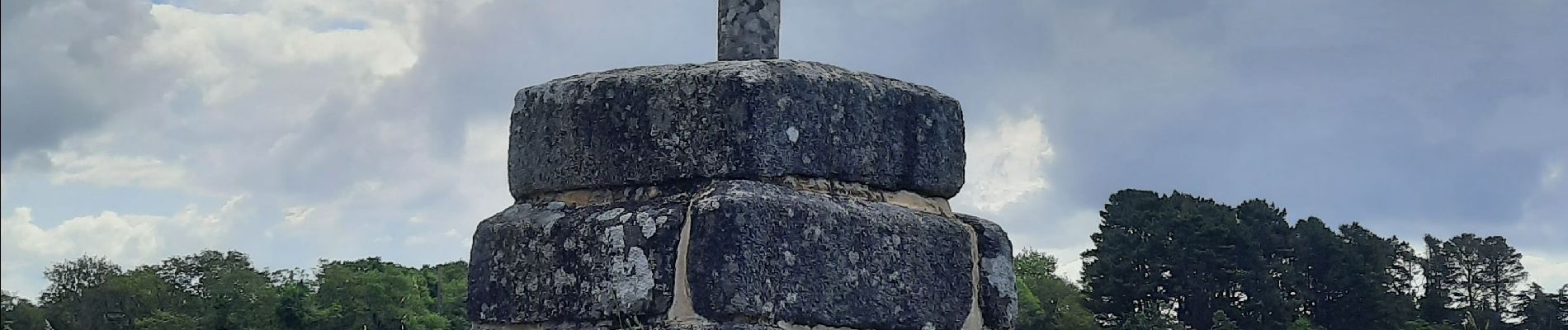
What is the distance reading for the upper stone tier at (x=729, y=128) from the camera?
3695mm

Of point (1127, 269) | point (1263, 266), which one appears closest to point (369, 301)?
point (1127, 269)

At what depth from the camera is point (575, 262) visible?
3812mm

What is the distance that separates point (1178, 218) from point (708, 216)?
51426mm

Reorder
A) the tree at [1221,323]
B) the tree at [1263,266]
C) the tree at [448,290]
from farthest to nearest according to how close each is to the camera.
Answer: the tree at [448,290]
the tree at [1263,266]
the tree at [1221,323]

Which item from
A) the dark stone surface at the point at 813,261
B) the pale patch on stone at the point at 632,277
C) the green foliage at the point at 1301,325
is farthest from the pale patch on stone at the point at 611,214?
the green foliage at the point at 1301,325

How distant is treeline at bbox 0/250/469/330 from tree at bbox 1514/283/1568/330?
113 feet

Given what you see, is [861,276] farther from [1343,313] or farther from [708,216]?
[1343,313]

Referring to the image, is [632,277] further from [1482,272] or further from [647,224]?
[1482,272]

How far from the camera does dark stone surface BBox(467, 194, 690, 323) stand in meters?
3.66

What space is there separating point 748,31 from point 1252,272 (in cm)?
5028

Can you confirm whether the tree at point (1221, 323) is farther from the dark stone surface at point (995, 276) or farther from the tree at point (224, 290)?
the dark stone surface at point (995, 276)

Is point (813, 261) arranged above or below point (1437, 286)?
below

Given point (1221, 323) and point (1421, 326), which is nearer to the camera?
point (1421, 326)

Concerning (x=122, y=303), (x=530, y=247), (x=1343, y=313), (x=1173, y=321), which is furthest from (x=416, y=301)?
(x=530, y=247)
